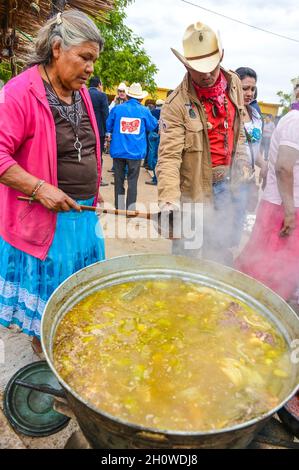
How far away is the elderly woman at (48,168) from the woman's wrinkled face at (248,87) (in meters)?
2.40

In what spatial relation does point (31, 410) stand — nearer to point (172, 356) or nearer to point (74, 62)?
point (172, 356)

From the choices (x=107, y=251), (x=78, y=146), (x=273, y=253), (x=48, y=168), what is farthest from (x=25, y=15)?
(x=273, y=253)

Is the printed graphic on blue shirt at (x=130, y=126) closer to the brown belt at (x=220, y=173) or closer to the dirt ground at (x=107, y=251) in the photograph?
the dirt ground at (x=107, y=251)

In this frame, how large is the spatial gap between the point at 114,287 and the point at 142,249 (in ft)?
9.79

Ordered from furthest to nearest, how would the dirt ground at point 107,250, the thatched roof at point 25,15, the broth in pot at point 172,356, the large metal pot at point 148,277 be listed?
the thatched roof at point 25,15, the dirt ground at point 107,250, the broth in pot at point 172,356, the large metal pot at point 148,277

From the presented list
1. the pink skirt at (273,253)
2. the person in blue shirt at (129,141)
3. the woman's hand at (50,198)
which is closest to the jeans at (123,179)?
the person in blue shirt at (129,141)

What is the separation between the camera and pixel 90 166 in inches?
96.3

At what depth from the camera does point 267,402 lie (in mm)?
1589

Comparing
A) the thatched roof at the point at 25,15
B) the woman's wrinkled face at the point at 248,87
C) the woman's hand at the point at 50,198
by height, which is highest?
the thatched roof at the point at 25,15

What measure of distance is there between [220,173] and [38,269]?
1898mm

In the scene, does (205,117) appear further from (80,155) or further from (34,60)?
(34,60)

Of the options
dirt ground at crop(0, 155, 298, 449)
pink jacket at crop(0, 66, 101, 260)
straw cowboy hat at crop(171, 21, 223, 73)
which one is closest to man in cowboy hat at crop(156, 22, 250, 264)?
straw cowboy hat at crop(171, 21, 223, 73)

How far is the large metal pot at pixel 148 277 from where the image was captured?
4.04 ft
